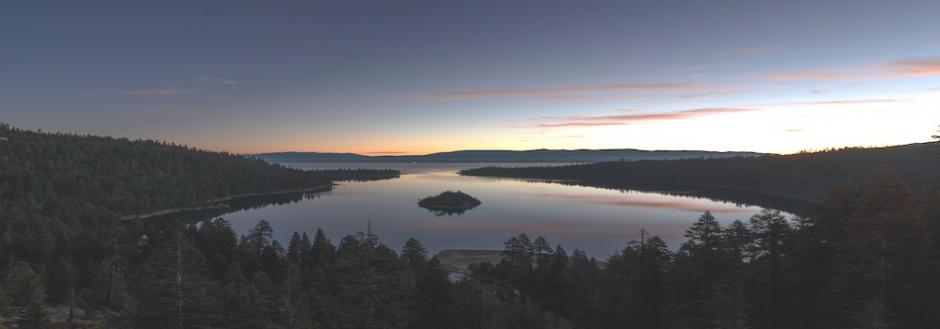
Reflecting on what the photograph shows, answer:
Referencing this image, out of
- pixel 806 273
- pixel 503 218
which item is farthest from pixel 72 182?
pixel 806 273

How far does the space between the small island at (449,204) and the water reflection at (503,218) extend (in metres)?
4.02

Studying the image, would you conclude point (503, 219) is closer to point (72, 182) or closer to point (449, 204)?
point (449, 204)

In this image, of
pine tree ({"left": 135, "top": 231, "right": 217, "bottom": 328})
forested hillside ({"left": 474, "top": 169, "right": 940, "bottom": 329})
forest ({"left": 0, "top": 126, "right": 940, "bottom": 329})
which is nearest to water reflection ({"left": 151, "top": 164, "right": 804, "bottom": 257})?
forest ({"left": 0, "top": 126, "right": 940, "bottom": 329})

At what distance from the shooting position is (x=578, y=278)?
4738cm

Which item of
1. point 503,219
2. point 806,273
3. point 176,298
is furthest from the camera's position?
point 503,219

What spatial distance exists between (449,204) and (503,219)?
105 feet

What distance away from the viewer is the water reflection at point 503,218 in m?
103

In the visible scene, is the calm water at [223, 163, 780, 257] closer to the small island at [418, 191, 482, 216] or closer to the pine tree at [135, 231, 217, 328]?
the small island at [418, 191, 482, 216]

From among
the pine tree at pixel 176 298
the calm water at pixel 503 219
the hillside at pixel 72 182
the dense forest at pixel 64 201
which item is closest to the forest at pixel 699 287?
the pine tree at pixel 176 298

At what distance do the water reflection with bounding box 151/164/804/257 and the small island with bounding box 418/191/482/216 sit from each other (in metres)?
4.02

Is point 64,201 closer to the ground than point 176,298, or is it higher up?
closer to the ground

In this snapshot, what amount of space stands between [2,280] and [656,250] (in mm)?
52750

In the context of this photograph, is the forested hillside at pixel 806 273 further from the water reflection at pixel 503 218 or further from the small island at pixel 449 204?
the small island at pixel 449 204

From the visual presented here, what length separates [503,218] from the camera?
447 feet
